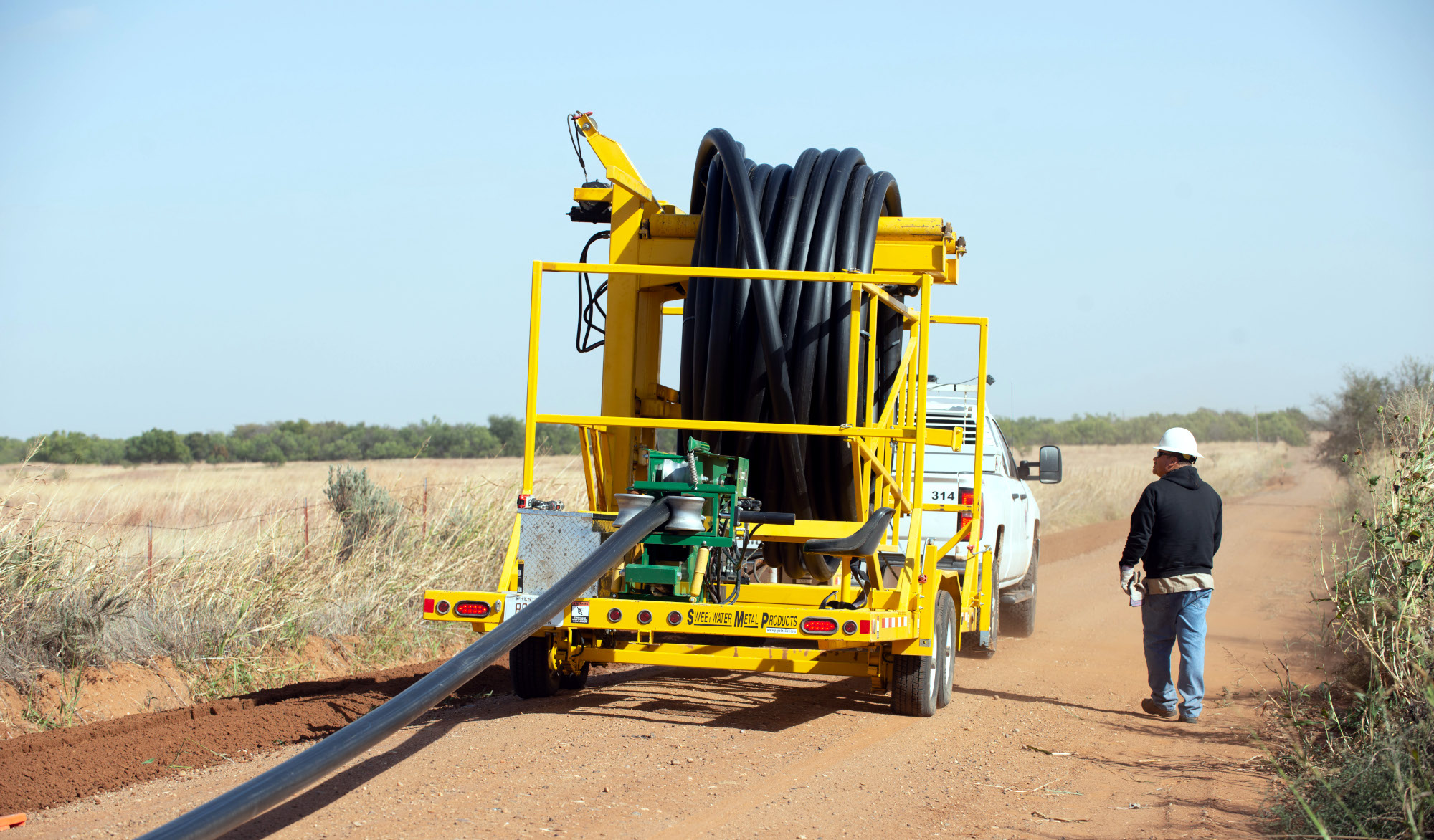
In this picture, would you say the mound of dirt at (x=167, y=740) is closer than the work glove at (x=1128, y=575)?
Yes

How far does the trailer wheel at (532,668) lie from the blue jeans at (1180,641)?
3812mm

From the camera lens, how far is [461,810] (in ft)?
16.4

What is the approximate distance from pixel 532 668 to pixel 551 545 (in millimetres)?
1255

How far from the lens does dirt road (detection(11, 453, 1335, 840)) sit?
16.1 ft

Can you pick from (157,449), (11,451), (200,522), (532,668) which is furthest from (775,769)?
(157,449)

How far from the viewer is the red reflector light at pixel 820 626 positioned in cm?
623

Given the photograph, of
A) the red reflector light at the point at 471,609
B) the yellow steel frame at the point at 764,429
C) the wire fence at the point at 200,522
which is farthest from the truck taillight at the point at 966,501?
the wire fence at the point at 200,522

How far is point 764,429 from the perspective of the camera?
21.6ft

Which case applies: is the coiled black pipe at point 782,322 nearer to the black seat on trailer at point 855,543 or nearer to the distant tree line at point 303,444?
the black seat on trailer at point 855,543

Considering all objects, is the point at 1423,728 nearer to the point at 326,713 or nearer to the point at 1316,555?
the point at 326,713

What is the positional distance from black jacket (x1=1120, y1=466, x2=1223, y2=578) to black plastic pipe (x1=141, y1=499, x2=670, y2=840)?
3.30 m

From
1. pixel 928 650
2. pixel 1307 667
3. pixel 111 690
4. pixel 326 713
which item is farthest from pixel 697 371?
pixel 1307 667

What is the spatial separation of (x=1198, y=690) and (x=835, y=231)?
3.72m

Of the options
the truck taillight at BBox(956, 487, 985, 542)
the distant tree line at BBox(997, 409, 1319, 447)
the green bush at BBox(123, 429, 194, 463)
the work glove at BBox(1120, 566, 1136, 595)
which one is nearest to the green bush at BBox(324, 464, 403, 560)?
the truck taillight at BBox(956, 487, 985, 542)
